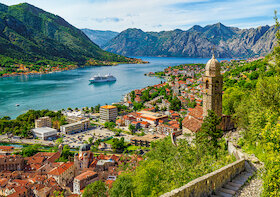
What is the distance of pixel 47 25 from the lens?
14662 cm

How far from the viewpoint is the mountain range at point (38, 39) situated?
3983 inches

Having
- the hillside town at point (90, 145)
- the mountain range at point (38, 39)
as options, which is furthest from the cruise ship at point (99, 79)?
the mountain range at point (38, 39)

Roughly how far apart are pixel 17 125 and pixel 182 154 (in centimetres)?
2826

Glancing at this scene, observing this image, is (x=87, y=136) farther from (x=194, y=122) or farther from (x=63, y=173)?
(x=194, y=122)

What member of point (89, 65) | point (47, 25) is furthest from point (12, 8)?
point (89, 65)

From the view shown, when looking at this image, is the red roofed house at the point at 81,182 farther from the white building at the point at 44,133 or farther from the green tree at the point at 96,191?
the white building at the point at 44,133

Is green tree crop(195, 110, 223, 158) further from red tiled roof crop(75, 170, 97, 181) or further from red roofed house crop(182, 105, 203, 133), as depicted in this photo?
red tiled roof crop(75, 170, 97, 181)

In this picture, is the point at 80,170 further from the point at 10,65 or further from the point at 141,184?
the point at 10,65

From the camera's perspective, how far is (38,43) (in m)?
118

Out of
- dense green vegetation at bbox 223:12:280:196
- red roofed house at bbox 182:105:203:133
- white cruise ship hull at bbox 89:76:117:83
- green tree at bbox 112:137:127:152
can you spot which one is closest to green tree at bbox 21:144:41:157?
green tree at bbox 112:137:127:152

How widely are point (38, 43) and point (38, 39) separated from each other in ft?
15.2

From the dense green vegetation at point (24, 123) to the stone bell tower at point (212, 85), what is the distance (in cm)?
2320

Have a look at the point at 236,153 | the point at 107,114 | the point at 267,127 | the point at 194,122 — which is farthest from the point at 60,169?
the point at 267,127

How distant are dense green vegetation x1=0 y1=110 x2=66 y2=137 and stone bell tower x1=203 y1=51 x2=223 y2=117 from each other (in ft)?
76.1
